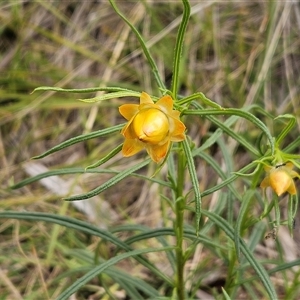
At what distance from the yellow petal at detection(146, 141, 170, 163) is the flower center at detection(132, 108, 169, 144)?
19mm

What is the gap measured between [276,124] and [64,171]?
4.18ft

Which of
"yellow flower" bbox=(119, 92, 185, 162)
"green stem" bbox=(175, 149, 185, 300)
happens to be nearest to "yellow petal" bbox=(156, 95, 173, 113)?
"yellow flower" bbox=(119, 92, 185, 162)

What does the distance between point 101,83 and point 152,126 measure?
164 centimetres

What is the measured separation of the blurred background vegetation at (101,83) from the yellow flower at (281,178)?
0.95m

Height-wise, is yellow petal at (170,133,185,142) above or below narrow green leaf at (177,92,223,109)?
below

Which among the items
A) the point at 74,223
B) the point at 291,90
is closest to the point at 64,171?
the point at 74,223

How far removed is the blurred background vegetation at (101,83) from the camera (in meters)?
2.18

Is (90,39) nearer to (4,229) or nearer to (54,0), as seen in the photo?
(54,0)

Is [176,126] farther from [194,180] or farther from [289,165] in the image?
[289,165]

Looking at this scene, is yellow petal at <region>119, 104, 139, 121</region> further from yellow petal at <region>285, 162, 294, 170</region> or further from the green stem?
yellow petal at <region>285, 162, 294, 170</region>

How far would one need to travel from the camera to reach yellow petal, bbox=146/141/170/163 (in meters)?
0.94

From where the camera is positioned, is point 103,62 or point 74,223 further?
point 103,62

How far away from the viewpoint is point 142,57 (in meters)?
2.74

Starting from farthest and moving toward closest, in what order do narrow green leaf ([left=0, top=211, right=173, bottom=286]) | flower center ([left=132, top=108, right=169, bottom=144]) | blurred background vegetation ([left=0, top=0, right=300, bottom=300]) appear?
blurred background vegetation ([left=0, top=0, right=300, bottom=300])
narrow green leaf ([left=0, top=211, right=173, bottom=286])
flower center ([left=132, top=108, right=169, bottom=144])
